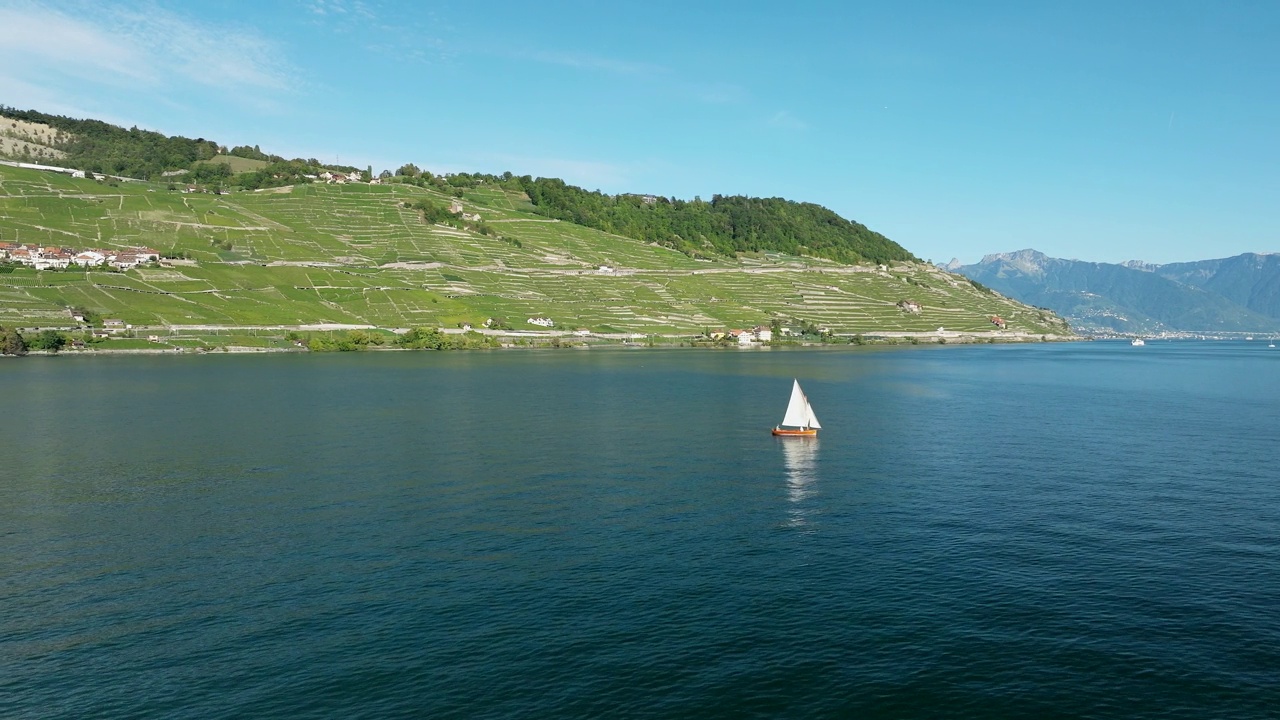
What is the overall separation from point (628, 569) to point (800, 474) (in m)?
24.3

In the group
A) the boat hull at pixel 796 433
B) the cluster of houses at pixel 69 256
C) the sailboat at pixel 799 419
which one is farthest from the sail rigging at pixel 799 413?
the cluster of houses at pixel 69 256

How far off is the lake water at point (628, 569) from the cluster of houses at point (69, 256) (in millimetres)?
133561

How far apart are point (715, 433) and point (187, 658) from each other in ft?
173

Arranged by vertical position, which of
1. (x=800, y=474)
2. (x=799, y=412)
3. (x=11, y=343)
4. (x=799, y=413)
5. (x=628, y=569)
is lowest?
(x=628, y=569)

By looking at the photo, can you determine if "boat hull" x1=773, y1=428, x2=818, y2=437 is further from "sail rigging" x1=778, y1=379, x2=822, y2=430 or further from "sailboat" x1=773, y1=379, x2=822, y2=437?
"sail rigging" x1=778, y1=379, x2=822, y2=430

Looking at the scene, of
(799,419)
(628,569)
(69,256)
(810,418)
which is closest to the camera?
(628,569)

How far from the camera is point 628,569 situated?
115ft

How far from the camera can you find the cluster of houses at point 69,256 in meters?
182

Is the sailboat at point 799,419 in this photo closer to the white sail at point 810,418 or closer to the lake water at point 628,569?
the white sail at point 810,418

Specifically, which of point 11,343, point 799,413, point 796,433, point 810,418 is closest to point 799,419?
point 799,413

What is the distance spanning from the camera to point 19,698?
23.7 meters

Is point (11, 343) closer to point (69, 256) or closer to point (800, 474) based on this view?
point (69, 256)

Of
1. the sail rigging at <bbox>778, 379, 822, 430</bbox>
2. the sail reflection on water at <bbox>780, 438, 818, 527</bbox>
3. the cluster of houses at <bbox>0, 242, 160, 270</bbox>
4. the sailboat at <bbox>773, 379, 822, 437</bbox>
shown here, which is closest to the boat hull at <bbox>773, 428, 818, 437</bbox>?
the sailboat at <bbox>773, 379, 822, 437</bbox>

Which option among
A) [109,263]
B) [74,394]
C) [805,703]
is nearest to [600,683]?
[805,703]
